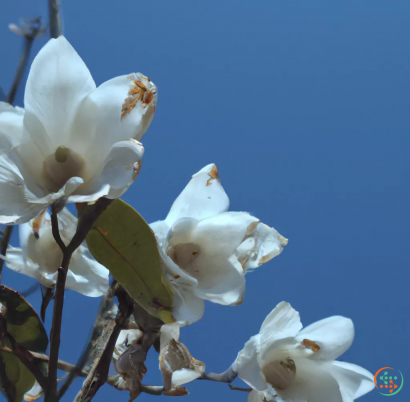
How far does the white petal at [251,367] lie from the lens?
302 mm

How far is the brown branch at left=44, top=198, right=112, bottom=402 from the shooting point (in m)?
0.23

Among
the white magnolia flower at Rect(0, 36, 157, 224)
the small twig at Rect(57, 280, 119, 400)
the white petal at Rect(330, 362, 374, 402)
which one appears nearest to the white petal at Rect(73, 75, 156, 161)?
the white magnolia flower at Rect(0, 36, 157, 224)

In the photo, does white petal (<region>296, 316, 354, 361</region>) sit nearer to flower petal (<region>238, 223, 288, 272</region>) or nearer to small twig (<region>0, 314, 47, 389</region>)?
flower petal (<region>238, 223, 288, 272</region>)

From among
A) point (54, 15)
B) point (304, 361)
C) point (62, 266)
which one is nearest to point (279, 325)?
point (304, 361)

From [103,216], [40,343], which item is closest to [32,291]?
[40,343]

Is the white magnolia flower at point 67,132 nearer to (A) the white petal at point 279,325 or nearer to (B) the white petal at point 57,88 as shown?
(B) the white petal at point 57,88

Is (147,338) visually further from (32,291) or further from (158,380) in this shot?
(158,380)

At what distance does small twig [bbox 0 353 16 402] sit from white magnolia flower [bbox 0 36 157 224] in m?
0.15

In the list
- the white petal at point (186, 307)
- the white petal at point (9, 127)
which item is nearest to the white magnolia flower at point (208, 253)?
the white petal at point (186, 307)

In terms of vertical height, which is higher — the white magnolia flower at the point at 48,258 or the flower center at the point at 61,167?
the flower center at the point at 61,167

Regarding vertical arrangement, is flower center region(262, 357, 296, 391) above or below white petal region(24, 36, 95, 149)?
below

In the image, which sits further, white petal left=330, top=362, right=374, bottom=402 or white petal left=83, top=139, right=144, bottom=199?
white petal left=330, top=362, right=374, bottom=402

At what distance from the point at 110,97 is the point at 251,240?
0.13 m

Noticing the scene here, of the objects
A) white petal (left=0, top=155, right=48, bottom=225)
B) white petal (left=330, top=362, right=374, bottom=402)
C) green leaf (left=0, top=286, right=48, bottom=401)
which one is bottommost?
green leaf (left=0, top=286, right=48, bottom=401)
